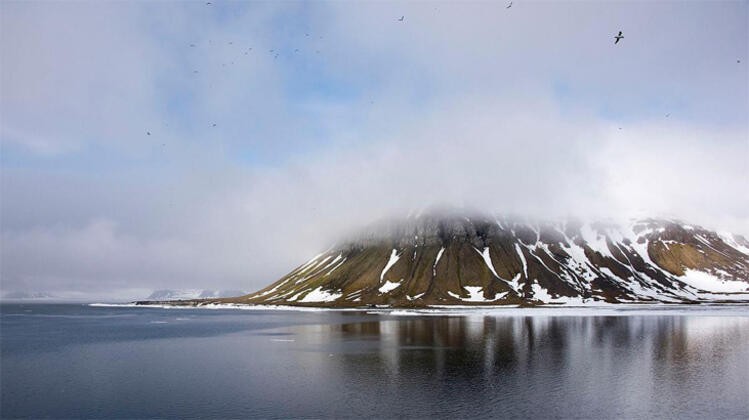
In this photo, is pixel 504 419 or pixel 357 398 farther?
pixel 357 398

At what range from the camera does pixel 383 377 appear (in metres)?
50.3

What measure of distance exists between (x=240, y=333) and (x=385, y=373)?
56.5 meters

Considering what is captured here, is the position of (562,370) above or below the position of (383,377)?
below

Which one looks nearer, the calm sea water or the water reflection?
the calm sea water

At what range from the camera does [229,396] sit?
42406 millimetres

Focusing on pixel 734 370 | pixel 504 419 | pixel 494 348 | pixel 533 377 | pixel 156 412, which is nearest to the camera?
pixel 504 419

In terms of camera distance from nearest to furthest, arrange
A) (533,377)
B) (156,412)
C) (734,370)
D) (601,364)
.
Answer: (156,412)
(533,377)
(734,370)
(601,364)

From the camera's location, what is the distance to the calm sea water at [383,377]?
38531 mm

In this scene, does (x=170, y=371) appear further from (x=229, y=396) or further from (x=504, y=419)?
(x=504, y=419)

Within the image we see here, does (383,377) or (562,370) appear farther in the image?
(562,370)

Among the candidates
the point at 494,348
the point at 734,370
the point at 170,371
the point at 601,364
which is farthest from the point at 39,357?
the point at 734,370

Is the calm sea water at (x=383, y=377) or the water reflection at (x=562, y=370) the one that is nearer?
the calm sea water at (x=383, y=377)

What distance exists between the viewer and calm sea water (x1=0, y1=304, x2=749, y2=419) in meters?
38.5

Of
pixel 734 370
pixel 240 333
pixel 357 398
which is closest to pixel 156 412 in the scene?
pixel 357 398
